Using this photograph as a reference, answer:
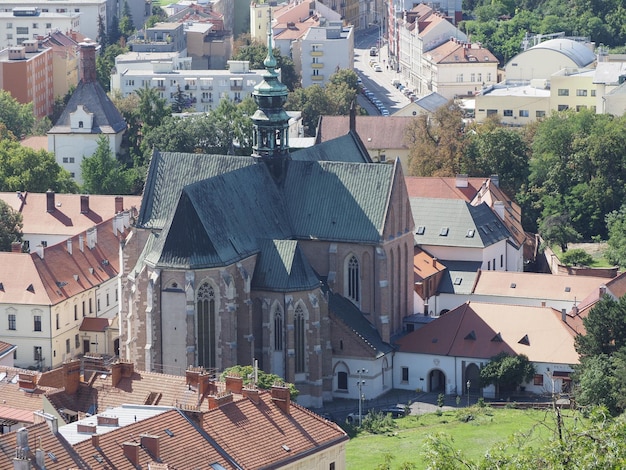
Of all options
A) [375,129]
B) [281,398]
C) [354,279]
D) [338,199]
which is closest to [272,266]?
[354,279]

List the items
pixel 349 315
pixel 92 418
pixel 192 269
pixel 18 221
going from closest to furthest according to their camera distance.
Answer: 1. pixel 92 418
2. pixel 192 269
3. pixel 349 315
4. pixel 18 221

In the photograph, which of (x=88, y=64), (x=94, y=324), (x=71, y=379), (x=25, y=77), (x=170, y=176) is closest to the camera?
(x=71, y=379)

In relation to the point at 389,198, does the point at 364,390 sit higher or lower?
lower

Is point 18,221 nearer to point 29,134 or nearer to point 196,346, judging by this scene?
point 196,346

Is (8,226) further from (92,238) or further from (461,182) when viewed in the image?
(461,182)

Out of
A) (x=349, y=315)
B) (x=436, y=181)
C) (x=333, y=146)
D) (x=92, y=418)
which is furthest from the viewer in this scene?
(x=436, y=181)

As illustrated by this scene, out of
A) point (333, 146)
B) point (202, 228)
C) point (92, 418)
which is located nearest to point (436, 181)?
point (333, 146)
